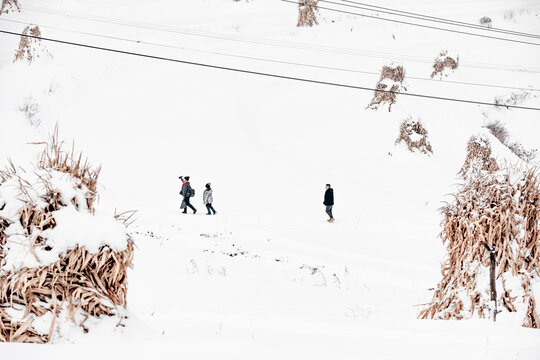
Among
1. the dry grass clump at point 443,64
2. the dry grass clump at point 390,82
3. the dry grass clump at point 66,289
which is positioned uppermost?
the dry grass clump at point 443,64

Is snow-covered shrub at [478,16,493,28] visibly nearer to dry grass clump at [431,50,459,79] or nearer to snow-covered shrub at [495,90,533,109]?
dry grass clump at [431,50,459,79]

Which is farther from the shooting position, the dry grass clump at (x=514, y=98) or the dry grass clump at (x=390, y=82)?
the dry grass clump at (x=514, y=98)

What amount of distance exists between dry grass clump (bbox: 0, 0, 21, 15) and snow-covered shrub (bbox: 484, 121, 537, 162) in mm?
33835

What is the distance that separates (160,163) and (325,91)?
13.0m

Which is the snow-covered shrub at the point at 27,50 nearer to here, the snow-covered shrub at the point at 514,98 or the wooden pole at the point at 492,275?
the wooden pole at the point at 492,275

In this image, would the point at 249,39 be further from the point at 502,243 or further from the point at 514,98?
the point at 502,243

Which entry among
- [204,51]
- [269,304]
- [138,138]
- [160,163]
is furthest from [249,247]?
[204,51]

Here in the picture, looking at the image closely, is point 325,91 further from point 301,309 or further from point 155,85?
point 301,309

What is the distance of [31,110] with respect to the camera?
22078 millimetres

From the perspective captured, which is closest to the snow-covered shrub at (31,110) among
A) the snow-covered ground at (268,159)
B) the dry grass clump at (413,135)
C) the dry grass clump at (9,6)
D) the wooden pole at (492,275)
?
the snow-covered ground at (268,159)

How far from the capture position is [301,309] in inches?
227

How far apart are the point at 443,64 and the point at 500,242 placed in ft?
89.1

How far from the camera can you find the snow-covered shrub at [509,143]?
2350 centimetres

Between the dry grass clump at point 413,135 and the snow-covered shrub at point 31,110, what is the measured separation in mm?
18853
